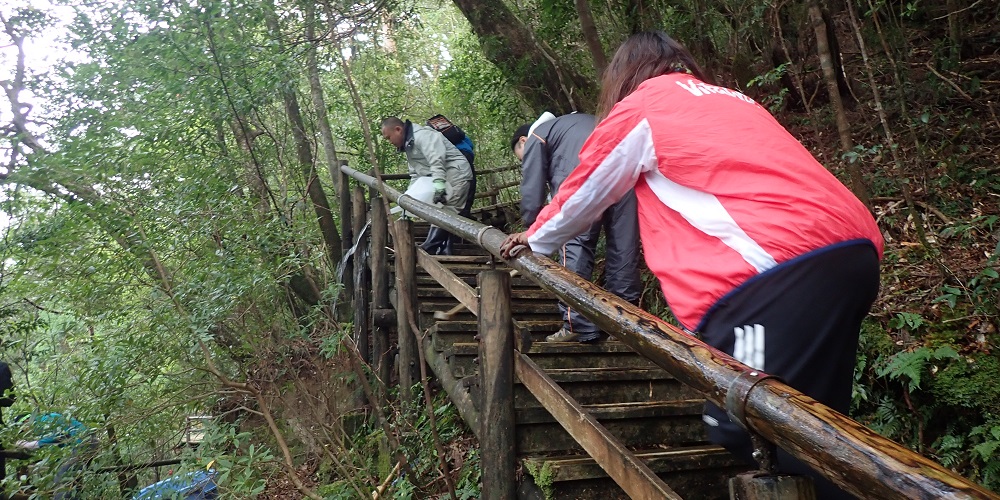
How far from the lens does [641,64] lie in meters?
2.24

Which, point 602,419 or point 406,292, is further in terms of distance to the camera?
point 406,292

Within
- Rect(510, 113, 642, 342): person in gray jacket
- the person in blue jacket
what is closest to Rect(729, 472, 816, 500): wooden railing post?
Rect(510, 113, 642, 342): person in gray jacket

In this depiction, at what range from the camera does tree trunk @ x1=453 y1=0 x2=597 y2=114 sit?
730 cm

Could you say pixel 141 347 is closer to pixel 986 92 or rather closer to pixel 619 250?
pixel 619 250

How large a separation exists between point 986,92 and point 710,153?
5002 millimetres

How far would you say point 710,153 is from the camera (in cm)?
175

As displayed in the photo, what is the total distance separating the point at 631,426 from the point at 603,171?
155cm

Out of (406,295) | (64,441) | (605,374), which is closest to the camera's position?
(605,374)

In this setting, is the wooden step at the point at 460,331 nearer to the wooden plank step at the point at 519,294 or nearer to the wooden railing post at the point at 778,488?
the wooden plank step at the point at 519,294

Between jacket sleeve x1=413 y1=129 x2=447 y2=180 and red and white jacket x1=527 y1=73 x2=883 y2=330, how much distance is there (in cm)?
457

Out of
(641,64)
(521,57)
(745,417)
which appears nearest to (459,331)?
(641,64)

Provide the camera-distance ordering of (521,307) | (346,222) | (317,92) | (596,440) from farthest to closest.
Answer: (317,92) < (346,222) < (521,307) < (596,440)

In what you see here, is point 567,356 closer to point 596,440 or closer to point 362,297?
point 596,440

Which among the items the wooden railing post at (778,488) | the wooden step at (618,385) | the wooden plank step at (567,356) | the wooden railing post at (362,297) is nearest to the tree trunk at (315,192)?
the wooden railing post at (362,297)
